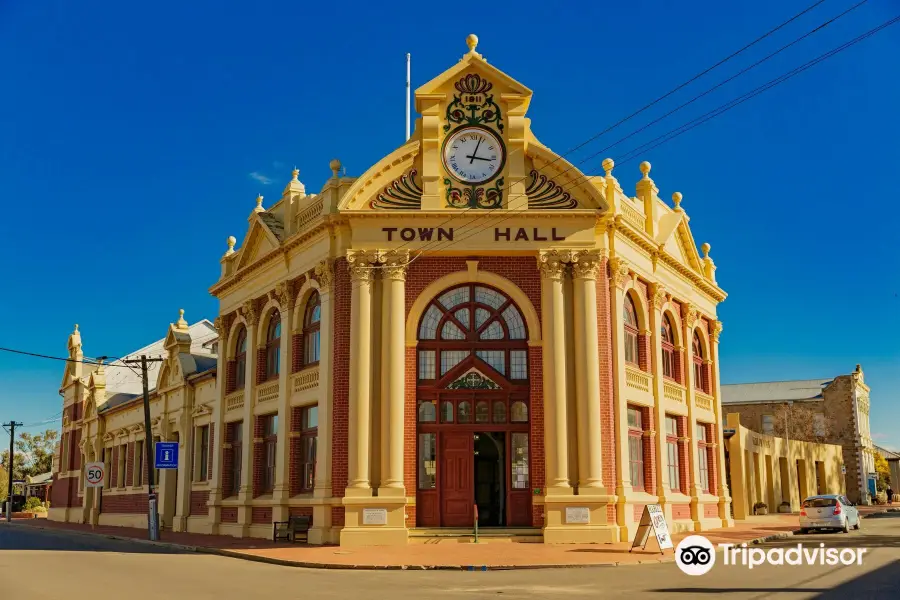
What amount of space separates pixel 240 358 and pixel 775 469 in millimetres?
31674

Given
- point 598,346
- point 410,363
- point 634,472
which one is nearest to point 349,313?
point 410,363

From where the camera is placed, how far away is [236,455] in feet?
108

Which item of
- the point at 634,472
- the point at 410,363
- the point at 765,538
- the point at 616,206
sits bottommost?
the point at 765,538

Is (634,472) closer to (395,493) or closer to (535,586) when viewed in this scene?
(395,493)

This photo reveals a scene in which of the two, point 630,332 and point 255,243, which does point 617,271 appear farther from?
point 255,243

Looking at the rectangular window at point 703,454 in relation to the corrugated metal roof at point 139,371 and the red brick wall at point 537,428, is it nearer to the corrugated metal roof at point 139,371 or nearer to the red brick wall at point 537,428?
the red brick wall at point 537,428

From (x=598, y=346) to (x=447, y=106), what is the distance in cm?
841

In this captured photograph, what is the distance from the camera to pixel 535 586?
15.4 metres

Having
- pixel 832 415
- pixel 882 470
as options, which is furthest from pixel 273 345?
pixel 882 470

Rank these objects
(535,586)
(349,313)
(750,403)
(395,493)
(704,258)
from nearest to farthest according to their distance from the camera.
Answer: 1. (535,586)
2. (395,493)
3. (349,313)
4. (704,258)
5. (750,403)

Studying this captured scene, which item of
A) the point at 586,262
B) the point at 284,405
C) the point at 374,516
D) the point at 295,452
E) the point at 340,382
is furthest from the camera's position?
the point at 284,405

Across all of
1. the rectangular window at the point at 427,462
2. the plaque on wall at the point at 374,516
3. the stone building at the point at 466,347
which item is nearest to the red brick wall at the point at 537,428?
the stone building at the point at 466,347

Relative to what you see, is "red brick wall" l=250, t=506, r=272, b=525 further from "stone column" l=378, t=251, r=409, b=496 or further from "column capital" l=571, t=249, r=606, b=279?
"column capital" l=571, t=249, r=606, b=279

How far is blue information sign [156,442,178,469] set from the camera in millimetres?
30672
